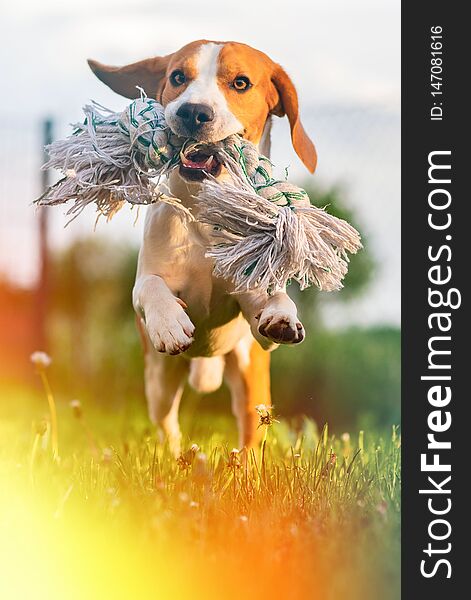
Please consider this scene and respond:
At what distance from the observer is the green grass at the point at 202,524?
5.61ft

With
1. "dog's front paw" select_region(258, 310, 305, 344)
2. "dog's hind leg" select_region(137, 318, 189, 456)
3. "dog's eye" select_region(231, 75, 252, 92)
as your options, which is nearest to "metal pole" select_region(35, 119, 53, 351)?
"dog's hind leg" select_region(137, 318, 189, 456)

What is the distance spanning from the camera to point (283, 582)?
1.74 meters

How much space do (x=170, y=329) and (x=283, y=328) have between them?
0.21 m

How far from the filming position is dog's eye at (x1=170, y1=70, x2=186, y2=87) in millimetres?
1729

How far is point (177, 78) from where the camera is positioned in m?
1.74

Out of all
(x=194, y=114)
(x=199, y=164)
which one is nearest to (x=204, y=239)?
(x=199, y=164)

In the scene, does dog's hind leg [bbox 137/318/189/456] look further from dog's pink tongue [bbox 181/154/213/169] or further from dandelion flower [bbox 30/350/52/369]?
dog's pink tongue [bbox 181/154/213/169]

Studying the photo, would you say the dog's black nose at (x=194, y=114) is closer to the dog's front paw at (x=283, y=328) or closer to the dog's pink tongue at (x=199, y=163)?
the dog's pink tongue at (x=199, y=163)

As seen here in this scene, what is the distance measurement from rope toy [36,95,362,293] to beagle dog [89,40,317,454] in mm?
43

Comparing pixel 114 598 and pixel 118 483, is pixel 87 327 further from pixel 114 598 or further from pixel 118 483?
pixel 114 598

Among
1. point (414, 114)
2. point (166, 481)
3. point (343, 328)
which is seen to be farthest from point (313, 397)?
point (414, 114)

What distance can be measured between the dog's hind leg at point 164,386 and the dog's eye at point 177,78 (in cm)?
61

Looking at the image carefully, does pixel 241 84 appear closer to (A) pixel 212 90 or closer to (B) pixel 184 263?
(A) pixel 212 90
